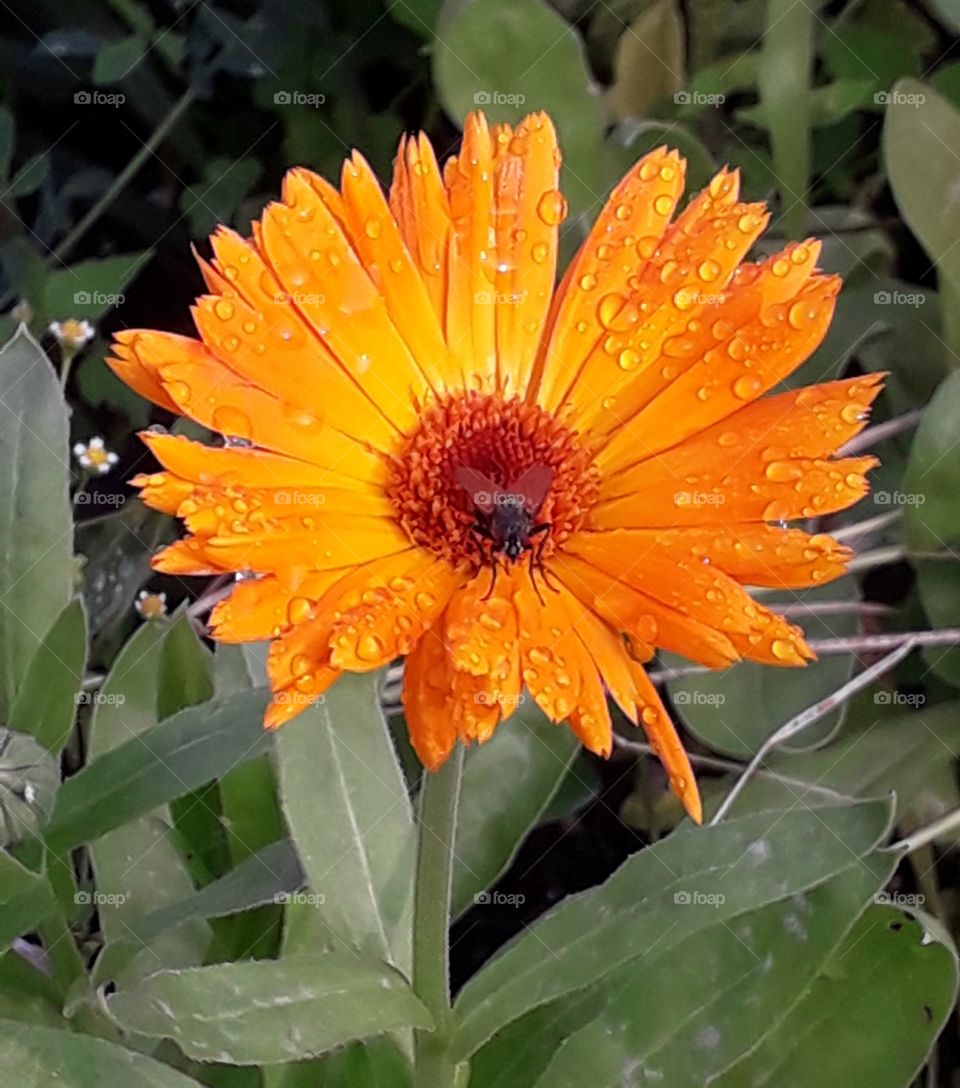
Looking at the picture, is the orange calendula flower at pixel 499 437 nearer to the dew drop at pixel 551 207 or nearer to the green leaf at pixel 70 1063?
the dew drop at pixel 551 207

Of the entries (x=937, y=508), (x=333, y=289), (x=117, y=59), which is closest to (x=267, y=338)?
(x=333, y=289)

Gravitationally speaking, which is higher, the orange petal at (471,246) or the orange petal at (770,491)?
the orange petal at (471,246)

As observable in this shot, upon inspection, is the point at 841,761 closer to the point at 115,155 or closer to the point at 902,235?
the point at 902,235

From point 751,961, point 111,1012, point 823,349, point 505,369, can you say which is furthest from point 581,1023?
point 823,349

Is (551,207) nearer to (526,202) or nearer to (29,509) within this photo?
(526,202)

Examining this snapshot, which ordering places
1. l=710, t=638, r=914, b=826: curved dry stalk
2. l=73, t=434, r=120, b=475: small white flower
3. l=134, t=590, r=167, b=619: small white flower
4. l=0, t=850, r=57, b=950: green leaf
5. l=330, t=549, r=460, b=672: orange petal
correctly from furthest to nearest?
l=73, t=434, r=120, b=475: small white flower, l=134, t=590, r=167, b=619: small white flower, l=710, t=638, r=914, b=826: curved dry stalk, l=0, t=850, r=57, b=950: green leaf, l=330, t=549, r=460, b=672: orange petal

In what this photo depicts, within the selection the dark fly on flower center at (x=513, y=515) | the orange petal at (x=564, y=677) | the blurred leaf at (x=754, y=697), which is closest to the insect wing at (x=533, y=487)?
the dark fly on flower center at (x=513, y=515)

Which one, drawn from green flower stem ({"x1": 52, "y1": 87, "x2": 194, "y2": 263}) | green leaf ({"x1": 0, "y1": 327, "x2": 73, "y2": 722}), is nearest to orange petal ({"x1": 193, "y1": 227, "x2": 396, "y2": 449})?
green leaf ({"x1": 0, "y1": 327, "x2": 73, "y2": 722})

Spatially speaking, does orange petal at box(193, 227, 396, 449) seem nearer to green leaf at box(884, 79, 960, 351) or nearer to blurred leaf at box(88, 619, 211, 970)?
blurred leaf at box(88, 619, 211, 970)
